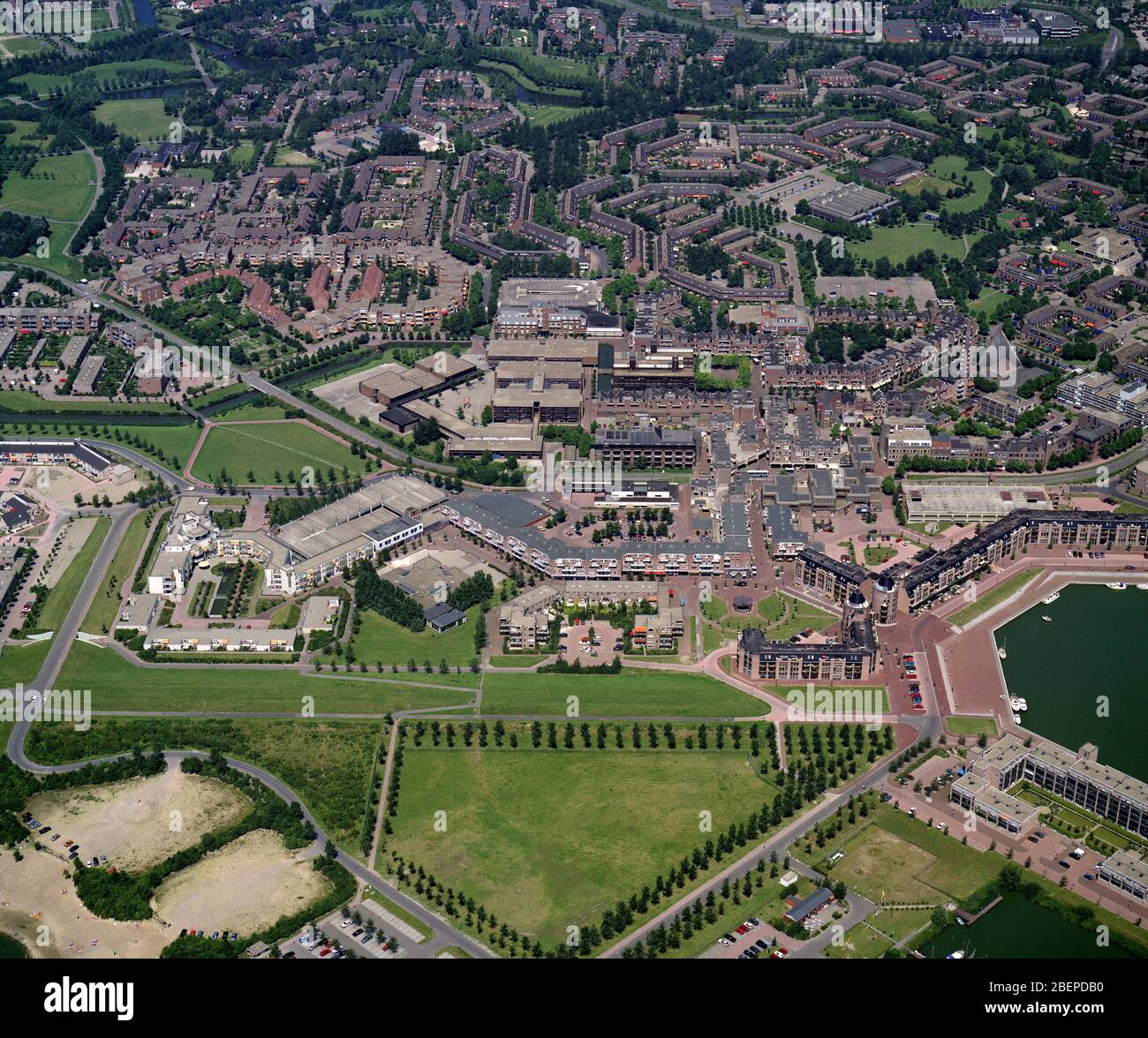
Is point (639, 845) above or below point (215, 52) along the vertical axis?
below

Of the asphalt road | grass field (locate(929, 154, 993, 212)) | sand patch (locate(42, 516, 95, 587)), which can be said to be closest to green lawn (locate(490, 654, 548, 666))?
the asphalt road

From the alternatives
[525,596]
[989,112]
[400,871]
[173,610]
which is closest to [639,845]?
[400,871]

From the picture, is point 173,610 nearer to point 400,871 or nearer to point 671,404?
point 400,871

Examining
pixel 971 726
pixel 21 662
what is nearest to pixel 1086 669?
pixel 971 726

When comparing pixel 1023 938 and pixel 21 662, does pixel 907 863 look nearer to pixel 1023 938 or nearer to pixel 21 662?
pixel 1023 938

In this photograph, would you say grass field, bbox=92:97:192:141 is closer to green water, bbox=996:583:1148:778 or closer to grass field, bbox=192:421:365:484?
grass field, bbox=192:421:365:484

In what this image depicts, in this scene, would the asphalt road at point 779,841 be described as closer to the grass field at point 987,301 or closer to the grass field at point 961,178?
the grass field at point 987,301
